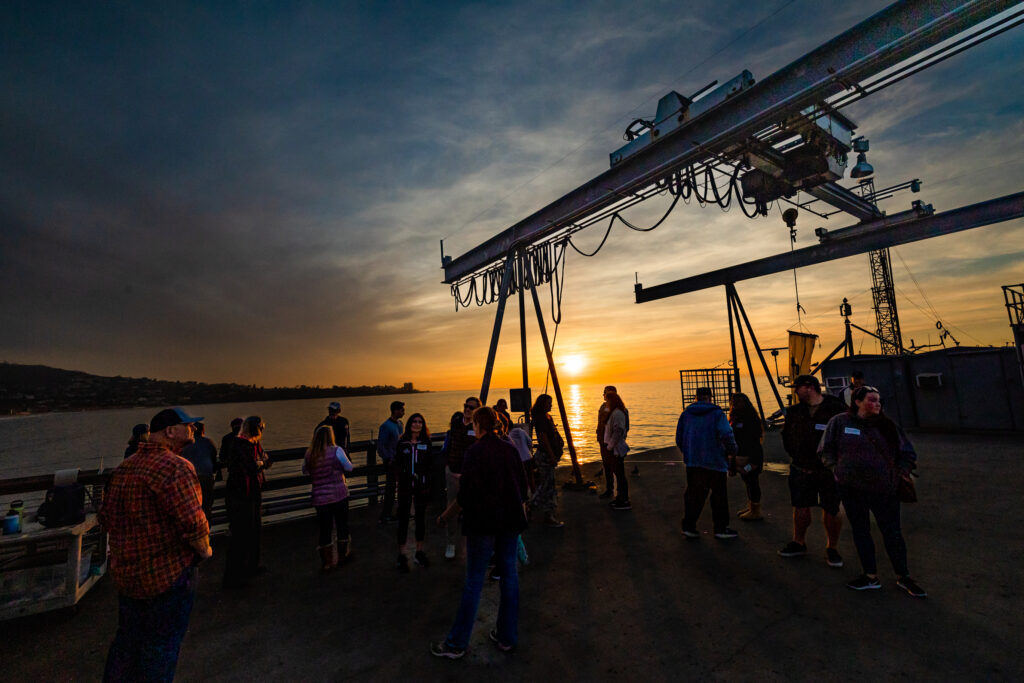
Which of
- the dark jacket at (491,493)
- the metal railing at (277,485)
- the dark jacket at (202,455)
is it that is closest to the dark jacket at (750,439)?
the dark jacket at (491,493)

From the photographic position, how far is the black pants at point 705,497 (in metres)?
5.66

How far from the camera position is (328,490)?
17.3ft

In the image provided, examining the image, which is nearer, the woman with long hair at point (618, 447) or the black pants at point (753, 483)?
the black pants at point (753, 483)

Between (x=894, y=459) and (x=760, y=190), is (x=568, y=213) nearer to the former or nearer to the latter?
(x=760, y=190)

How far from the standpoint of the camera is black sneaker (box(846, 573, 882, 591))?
Result: 4098 millimetres

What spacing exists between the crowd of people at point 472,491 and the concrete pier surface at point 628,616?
27cm

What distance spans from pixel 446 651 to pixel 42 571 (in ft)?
13.7

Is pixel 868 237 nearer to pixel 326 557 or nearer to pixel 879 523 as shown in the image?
pixel 879 523

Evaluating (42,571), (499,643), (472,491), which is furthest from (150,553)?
(42,571)

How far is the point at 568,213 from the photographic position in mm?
8891

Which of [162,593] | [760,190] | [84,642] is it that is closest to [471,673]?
[162,593]

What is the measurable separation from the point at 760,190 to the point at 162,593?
33.9 ft

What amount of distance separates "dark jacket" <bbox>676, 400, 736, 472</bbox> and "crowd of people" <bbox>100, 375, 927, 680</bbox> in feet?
0.06

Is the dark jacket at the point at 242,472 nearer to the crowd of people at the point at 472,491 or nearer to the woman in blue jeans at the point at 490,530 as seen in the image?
the crowd of people at the point at 472,491
